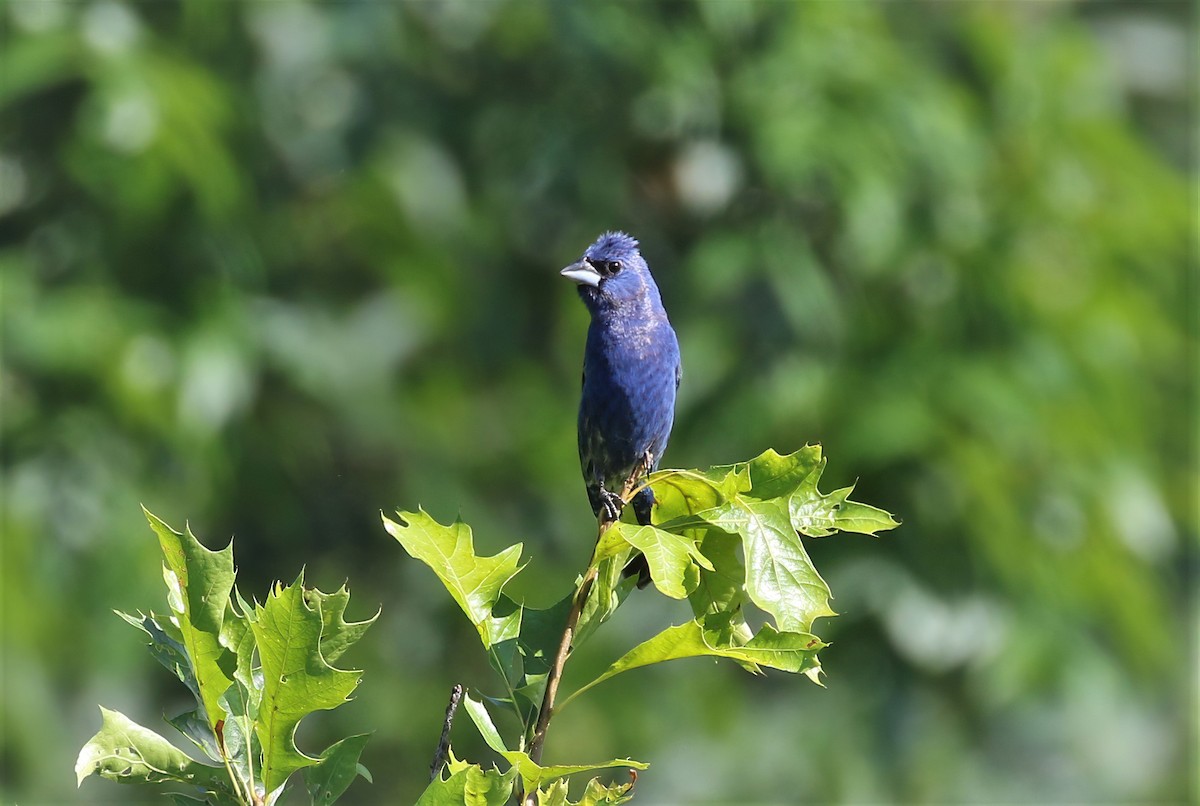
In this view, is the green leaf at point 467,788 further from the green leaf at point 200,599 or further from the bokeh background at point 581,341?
the bokeh background at point 581,341

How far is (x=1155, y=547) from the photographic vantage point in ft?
18.7

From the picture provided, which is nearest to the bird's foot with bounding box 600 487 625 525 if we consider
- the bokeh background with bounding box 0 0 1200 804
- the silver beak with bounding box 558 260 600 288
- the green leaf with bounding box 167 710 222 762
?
the silver beak with bounding box 558 260 600 288

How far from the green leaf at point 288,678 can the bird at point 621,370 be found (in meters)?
1.84

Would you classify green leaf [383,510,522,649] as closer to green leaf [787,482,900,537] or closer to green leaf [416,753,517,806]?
green leaf [416,753,517,806]

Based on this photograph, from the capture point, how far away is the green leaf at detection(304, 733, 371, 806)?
166 cm

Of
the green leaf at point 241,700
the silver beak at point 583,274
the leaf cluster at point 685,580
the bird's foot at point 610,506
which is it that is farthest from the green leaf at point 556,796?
the silver beak at point 583,274

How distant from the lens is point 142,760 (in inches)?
65.9

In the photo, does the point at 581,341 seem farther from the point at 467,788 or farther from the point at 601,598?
the point at 467,788

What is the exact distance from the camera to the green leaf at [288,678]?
162 cm

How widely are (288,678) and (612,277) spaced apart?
2.06 m

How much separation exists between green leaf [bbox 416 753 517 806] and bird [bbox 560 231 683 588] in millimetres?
1887

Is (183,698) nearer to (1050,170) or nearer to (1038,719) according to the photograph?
(1038,719)

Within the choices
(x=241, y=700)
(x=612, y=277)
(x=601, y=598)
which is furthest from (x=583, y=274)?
(x=241, y=700)

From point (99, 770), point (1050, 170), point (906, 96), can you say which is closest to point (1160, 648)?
point (1050, 170)
